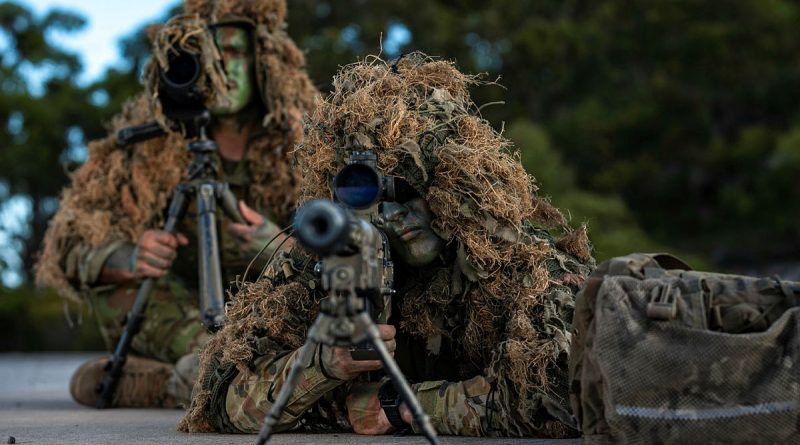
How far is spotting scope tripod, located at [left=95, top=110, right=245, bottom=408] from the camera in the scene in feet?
18.3

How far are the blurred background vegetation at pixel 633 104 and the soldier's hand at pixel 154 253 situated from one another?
11692 millimetres

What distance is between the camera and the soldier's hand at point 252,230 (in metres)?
6.15

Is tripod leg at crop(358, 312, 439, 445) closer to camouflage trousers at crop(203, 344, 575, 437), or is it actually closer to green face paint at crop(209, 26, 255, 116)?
camouflage trousers at crop(203, 344, 575, 437)

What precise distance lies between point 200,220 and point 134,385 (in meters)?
1.13

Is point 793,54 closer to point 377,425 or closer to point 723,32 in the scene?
point 723,32

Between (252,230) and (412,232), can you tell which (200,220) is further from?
(412,232)

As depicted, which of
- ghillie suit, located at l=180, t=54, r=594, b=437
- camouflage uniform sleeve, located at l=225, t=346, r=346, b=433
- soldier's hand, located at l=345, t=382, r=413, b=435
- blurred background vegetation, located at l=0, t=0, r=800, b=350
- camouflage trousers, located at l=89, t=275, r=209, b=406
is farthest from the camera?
blurred background vegetation, located at l=0, t=0, r=800, b=350

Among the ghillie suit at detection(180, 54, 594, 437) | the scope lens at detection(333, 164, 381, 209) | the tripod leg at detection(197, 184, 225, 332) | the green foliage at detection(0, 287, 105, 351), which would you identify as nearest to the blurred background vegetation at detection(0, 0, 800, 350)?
the green foliage at detection(0, 287, 105, 351)

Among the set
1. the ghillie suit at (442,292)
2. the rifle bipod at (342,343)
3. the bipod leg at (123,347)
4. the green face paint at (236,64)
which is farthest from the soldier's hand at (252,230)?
the rifle bipod at (342,343)

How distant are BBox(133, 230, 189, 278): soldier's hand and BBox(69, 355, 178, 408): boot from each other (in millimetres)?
543

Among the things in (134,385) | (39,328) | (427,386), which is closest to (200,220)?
(134,385)

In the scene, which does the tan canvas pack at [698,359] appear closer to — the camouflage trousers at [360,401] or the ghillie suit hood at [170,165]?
the camouflage trousers at [360,401]

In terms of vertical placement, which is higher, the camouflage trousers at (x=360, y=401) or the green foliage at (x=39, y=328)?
the green foliage at (x=39, y=328)

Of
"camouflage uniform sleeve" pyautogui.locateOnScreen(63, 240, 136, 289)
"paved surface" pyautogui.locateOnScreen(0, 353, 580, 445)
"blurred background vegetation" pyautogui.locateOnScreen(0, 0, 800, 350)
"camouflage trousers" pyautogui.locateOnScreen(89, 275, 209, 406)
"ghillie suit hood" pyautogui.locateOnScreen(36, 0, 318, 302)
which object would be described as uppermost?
"blurred background vegetation" pyautogui.locateOnScreen(0, 0, 800, 350)
